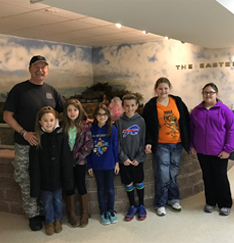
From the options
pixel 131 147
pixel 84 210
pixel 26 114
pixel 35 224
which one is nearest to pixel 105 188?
pixel 84 210

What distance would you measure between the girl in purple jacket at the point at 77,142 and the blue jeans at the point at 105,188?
18cm

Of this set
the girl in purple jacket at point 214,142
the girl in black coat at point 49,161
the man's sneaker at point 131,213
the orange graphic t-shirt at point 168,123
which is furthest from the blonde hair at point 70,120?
the girl in purple jacket at point 214,142

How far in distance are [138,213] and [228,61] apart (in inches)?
203

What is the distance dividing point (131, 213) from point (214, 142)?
4.18ft

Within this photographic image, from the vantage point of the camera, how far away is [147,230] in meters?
2.88

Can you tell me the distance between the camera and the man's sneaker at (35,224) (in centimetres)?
294

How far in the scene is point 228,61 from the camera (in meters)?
6.75

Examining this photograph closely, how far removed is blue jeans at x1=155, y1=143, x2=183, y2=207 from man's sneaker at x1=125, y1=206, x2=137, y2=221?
12.2 inches

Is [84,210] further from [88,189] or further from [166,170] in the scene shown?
[166,170]

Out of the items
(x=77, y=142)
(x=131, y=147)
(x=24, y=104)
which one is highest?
(x=24, y=104)

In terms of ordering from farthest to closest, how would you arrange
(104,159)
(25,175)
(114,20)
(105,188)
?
(114,20) < (105,188) < (104,159) < (25,175)

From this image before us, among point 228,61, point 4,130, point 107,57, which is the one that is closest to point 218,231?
point 4,130

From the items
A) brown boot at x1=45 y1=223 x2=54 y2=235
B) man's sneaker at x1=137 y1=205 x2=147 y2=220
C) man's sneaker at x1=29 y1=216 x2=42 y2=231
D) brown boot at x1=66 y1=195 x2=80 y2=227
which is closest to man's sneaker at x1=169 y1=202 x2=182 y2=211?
man's sneaker at x1=137 y1=205 x2=147 y2=220

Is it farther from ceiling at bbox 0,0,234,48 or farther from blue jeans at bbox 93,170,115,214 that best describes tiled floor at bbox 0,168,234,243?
ceiling at bbox 0,0,234,48
